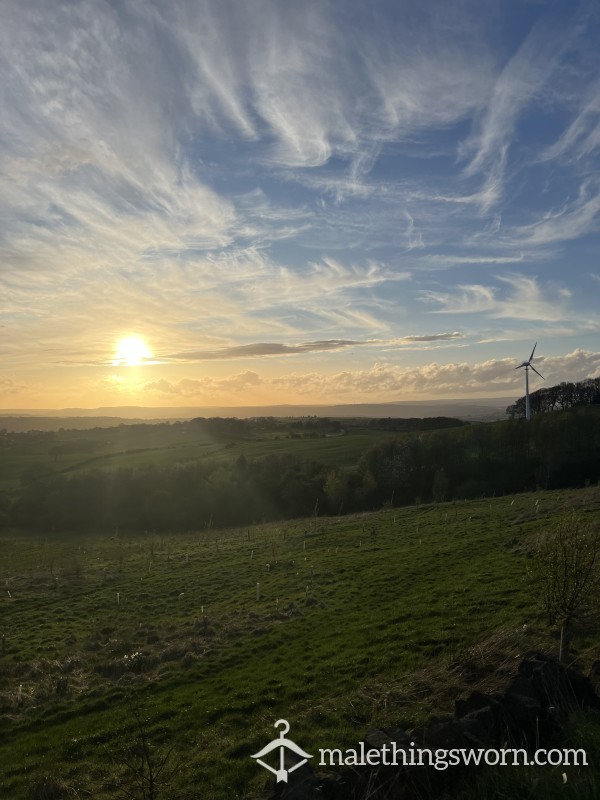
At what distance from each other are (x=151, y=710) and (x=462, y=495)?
7759 cm

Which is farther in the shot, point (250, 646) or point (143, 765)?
point (250, 646)

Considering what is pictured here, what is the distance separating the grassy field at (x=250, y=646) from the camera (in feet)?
52.1

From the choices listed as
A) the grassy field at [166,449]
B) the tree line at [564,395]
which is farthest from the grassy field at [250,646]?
the tree line at [564,395]

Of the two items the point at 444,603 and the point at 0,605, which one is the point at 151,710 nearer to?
the point at 444,603

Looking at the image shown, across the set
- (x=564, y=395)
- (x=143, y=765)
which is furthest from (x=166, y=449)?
(x=143, y=765)

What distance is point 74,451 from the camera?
148 m

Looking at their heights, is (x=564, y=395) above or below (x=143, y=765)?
above

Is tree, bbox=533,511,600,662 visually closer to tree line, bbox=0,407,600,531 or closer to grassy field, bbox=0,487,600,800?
grassy field, bbox=0,487,600,800

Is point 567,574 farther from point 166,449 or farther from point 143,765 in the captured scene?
point 166,449

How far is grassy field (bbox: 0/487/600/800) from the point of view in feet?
52.1

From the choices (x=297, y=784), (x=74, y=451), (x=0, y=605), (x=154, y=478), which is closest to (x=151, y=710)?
(x=297, y=784)

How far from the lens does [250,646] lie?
25.5m

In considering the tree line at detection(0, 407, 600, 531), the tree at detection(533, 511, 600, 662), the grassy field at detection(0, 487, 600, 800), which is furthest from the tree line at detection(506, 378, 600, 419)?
the tree at detection(533, 511, 600, 662)

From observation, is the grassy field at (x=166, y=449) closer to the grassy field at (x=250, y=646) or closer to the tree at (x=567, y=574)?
the grassy field at (x=250, y=646)
